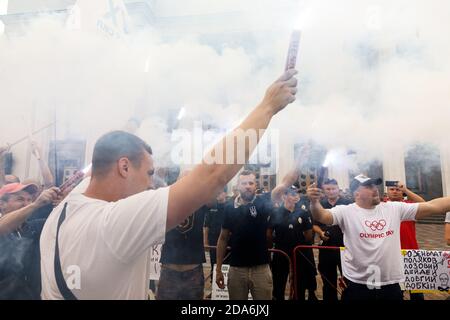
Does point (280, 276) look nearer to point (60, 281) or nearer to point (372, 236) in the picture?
point (372, 236)

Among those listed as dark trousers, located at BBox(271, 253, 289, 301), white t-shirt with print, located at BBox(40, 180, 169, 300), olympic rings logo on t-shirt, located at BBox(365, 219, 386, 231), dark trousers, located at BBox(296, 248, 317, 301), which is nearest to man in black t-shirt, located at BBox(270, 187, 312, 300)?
dark trousers, located at BBox(271, 253, 289, 301)

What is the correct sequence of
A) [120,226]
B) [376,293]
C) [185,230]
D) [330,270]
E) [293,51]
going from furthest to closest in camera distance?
[330,270], [185,230], [376,293], [293,51], [120,226]

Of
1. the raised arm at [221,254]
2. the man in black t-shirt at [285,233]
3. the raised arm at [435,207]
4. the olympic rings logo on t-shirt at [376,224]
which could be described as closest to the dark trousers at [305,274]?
the man in black t-shirt at [285,233]

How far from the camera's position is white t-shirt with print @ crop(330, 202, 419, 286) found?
252 cm

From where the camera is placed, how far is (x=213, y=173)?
101 centimetres

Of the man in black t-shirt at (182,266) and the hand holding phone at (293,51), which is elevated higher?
the hand holding phone at (293,51)

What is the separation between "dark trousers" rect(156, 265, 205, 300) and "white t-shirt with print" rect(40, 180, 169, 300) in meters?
2.01

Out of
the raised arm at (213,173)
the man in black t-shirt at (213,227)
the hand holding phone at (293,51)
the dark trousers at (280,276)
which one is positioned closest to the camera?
the raised arm at (213,173)

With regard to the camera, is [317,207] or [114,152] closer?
[114,152]

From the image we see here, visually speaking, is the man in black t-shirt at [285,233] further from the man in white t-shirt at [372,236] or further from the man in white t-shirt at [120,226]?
the man in white t-shirt at [120,226]

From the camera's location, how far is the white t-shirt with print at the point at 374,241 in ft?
8.28

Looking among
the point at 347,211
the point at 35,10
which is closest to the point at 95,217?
the point at 347,211

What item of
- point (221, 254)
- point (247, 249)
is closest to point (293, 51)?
point (247, 249)

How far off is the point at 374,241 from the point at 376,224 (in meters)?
0.15
